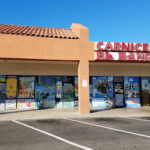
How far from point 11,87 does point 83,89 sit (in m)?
7.36

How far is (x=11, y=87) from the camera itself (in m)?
14.8

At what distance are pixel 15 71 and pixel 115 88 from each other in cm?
1057

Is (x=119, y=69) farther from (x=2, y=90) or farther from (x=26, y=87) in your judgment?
(x=2, y=90)

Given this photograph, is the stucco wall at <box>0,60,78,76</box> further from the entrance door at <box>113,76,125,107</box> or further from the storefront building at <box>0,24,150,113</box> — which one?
the entrance door at <box>113,76,125,107</box>

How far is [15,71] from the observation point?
1483 cm

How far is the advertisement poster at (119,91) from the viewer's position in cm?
1639

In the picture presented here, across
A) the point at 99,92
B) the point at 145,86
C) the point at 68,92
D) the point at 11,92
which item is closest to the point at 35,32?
the point at 11,92

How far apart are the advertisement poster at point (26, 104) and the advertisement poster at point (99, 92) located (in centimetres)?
619

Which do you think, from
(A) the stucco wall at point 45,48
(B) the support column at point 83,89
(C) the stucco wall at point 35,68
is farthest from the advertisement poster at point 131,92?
(A) the stucco wall at point 45,48

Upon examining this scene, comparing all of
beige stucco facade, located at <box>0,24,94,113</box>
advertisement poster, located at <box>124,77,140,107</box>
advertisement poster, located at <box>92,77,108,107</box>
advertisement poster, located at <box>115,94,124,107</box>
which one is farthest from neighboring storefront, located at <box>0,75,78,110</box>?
advertisement poster, located at <box>124,77,140,107</box>

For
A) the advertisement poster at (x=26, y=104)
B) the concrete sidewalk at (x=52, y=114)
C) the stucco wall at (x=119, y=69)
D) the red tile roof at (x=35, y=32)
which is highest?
the red tile roof at (x=35, y=32)

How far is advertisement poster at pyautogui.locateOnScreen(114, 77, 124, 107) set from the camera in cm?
1639

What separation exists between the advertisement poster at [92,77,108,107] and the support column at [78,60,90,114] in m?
4.05

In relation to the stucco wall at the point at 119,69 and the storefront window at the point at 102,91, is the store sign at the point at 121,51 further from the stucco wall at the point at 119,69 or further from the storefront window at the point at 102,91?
the storefront window at the point at 102,91
